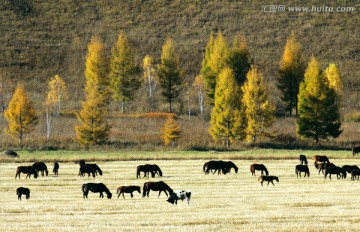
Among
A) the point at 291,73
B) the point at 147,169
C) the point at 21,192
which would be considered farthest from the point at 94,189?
the point at 291,73

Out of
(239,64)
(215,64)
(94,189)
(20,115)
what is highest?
(239,64)

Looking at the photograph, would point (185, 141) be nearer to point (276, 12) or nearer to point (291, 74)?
point (291, 74)

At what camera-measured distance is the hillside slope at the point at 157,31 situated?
124 metres

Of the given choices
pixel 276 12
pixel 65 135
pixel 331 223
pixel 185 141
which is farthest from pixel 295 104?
pixel 331 223

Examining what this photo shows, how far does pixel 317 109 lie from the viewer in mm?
84125

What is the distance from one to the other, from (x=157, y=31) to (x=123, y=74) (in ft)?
120

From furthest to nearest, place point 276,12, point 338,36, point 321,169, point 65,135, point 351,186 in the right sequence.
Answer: point 276,12 → point 338,36 → point 65,135 → point 321,169 → point 351,186

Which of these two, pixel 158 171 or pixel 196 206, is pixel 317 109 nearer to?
pixel 158 171

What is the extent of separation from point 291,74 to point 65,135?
100 feet

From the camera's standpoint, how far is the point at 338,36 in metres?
137

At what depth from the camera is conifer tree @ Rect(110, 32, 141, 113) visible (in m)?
104

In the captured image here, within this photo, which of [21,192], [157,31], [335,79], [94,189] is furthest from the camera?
[157,31]

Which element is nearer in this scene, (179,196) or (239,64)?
(179,196)

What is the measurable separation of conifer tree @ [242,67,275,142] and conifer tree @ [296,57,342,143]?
11.1ft
